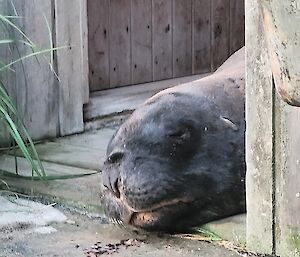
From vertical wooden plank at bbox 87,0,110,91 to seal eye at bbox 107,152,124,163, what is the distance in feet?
6.85

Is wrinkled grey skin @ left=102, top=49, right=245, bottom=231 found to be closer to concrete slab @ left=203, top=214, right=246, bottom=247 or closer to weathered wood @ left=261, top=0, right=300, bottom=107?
concrete slab @ left=203, top=214, right=246, bottom=247

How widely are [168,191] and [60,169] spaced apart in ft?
3.60

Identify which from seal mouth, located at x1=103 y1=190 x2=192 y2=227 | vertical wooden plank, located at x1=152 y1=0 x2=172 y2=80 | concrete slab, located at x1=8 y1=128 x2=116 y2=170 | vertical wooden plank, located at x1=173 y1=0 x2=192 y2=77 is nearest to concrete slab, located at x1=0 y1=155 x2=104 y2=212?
concrete slab, located at x1=8 y1=128 x2=116 y2=170

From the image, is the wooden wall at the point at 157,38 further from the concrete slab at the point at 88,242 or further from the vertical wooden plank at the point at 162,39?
the concrete slab at the point at 88,242

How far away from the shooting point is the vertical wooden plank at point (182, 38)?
17.4 ft

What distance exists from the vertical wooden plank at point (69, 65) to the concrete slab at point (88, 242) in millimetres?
1455

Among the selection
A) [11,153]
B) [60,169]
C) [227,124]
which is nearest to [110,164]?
[227,124]

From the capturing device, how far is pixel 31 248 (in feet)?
8.39

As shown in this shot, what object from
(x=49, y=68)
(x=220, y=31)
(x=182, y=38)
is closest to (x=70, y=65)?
(x=49, y=68)

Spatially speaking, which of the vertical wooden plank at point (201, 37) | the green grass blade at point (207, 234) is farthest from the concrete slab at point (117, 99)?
the green grass blade at point (207, 234)

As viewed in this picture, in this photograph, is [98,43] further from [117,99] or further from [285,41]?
[285,41]

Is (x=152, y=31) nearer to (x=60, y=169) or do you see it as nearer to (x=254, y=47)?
(x=60, y=169)

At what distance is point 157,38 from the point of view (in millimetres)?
5195

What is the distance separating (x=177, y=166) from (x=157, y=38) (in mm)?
2748
